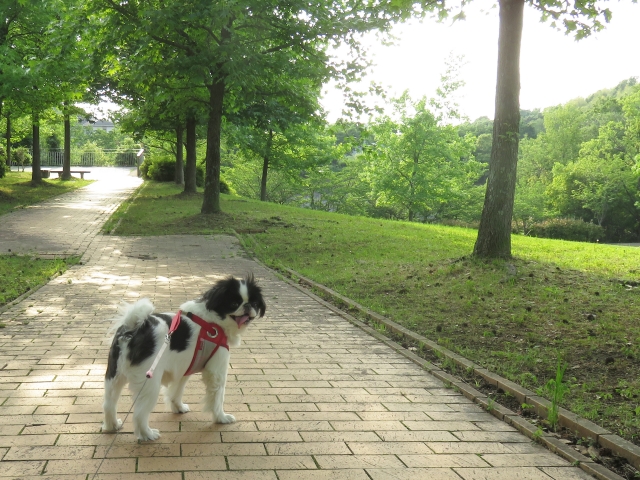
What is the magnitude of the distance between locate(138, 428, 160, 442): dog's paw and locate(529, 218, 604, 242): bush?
115 feet

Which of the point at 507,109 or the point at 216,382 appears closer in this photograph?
the point at 216,382

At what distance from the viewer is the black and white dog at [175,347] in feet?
12.8

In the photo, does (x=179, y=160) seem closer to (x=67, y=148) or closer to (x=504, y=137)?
(x=67, y=148)

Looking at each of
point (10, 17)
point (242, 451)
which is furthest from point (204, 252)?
point (10, 17)

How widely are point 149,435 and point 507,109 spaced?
8.47 metres

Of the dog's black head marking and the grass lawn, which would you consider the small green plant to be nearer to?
the grass lawn

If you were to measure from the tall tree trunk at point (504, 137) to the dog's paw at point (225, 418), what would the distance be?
24.0 ft

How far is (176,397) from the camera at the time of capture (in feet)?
15.0

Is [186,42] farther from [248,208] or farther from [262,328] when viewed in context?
[262,328]

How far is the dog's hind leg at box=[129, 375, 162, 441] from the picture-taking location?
3.90 meters

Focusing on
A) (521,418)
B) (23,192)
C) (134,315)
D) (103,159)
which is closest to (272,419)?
(134,315)

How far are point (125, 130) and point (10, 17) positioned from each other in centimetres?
719

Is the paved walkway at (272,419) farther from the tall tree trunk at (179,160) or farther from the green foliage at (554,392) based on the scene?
the tall tree trunk at (179,160)

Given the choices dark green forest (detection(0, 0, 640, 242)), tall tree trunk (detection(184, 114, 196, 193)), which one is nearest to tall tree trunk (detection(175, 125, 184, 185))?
dark green forest (detection(0, 0, 640, 242))
